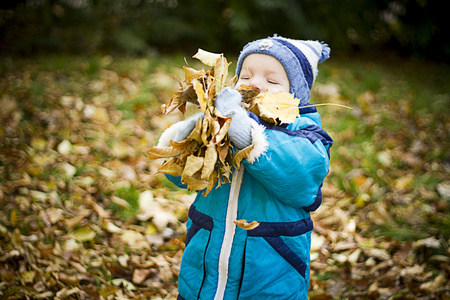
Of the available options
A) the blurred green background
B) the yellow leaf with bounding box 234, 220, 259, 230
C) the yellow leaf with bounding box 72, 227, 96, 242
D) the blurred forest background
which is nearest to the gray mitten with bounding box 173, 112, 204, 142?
the yellow leaf with bounding box 234, 220, 259, 230

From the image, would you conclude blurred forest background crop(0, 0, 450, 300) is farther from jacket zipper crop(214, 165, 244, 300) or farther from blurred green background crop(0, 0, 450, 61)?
jacket zipper crop(214, 165, 244, 300)

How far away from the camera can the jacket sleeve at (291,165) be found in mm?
1407

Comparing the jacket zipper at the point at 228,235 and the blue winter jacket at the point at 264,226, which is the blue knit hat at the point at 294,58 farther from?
the jacket zipper at the point at 228,235

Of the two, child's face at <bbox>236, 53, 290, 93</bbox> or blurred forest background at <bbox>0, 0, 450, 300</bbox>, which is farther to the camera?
blurred forest background at <bbox>0, 0, 450, 300</bbox>

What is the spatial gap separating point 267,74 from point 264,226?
654 millimetres

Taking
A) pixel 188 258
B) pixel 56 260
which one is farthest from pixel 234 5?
pixel 188 258

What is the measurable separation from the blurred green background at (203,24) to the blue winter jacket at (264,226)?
4.80m

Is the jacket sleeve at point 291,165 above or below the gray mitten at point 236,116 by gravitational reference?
below

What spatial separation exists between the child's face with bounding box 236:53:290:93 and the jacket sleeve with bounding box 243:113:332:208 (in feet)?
0.72

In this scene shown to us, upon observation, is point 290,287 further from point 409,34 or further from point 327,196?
point 409,34

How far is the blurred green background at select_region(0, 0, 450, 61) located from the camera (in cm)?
598

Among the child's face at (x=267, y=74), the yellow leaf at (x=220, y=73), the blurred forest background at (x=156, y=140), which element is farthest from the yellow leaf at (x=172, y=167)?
the blurred forest background at (x=156, y=140)

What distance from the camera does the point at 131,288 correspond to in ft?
7.86

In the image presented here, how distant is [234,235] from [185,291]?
14.5 inches
